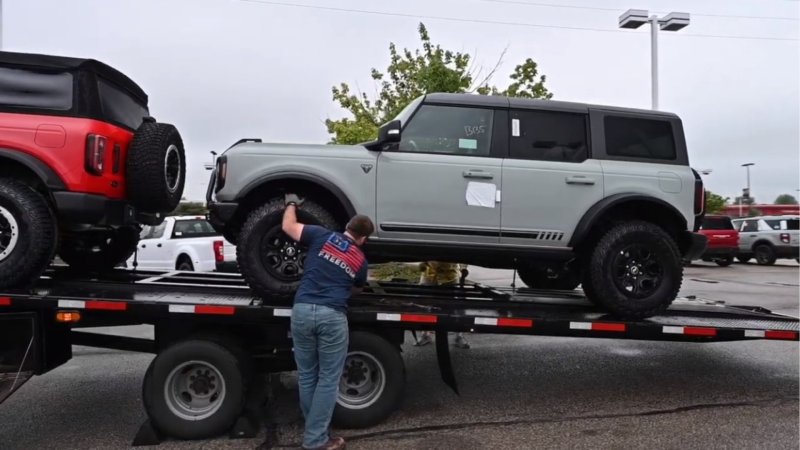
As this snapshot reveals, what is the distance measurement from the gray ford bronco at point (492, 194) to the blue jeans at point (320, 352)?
0.60 metres

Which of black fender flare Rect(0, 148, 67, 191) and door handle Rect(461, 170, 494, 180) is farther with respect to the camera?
door handle Rect(461, 170, 494, 180)

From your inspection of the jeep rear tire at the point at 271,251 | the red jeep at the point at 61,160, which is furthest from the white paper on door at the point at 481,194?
the red jeep at the point at 61,160

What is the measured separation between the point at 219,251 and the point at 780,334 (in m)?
8.98

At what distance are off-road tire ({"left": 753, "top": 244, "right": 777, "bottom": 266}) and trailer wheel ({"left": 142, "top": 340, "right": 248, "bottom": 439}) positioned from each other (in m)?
19.7

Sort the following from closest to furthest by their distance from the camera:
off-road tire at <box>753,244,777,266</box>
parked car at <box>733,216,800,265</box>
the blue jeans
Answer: the blue jeans, parked car at <box>733,216,800,265</box>, off-road tire at <box>753,244,777,266</box>

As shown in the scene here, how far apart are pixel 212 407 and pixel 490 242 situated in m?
2.43

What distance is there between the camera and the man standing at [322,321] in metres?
3.94

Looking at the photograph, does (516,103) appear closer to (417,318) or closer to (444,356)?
(417,318)

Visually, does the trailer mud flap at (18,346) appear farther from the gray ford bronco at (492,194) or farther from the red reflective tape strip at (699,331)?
the red reflective tape strip at (699,331)

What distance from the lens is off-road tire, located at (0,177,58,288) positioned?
4.26 m

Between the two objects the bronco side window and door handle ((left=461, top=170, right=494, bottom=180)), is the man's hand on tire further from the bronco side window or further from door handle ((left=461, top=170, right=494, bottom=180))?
door handle ((left=461, top=170, right=494, bottom=180))

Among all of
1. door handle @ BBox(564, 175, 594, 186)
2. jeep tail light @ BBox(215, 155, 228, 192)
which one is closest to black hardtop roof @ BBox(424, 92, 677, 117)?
door handle @ BBox(564, 175, 594, 186)

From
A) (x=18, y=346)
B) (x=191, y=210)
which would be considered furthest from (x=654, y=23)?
(x=191, y=210)

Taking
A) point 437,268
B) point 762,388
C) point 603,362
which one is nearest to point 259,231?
point 437,268
